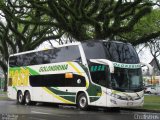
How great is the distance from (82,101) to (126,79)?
3.21 meters

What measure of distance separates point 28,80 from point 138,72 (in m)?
9.73

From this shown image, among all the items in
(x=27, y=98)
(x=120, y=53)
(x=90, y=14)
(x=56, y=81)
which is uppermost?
(x=90, y=14)

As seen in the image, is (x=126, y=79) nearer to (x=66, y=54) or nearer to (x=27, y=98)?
(x=66, y=54)

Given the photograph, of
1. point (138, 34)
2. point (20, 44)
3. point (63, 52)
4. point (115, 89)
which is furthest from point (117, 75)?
point (20, 44)

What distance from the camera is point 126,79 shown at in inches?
971

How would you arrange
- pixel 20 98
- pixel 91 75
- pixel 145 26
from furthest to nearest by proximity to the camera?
pixel 145 26, pixel 20 98, pixel 91 75

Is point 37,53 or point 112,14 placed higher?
point 112,14

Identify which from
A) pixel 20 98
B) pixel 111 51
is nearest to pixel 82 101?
pixel 111 51

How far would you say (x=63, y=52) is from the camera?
Result: 2783cm

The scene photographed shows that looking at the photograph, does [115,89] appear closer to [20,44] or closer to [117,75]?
[117,75]

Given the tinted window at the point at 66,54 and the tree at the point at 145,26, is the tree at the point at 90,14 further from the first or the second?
the tree at the point at 145,26

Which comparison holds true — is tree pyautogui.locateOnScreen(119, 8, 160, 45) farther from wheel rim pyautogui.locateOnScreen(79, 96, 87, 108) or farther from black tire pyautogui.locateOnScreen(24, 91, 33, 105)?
wheel rim pyautogui.locateOnScreen(79, 96, 87, 108)

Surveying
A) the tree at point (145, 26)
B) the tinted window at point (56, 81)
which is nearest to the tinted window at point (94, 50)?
the tinted window at point (56, 81)

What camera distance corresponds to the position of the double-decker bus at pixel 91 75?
24.4 m
